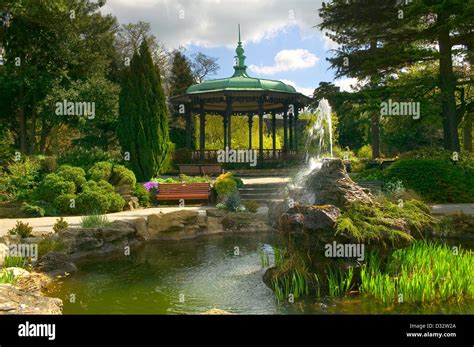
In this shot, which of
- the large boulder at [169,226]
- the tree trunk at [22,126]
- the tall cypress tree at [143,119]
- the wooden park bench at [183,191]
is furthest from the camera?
the tree trunk at [22,126]

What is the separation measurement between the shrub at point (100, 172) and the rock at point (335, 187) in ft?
28.2

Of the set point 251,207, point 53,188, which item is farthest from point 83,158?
point 251,207

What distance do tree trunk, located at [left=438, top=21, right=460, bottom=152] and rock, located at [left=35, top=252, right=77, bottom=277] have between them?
48.2 feet

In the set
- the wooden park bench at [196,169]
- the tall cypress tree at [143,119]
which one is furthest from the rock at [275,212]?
the wooden park bench at [196,169]

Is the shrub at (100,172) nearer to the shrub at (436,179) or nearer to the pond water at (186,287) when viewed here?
the pond water at (186,287)

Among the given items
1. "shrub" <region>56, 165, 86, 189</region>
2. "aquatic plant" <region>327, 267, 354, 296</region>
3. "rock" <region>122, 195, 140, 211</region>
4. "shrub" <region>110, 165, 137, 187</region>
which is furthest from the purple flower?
"aquatic plant" <region>327, 267, 354, 296</region>

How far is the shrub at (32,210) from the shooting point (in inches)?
484

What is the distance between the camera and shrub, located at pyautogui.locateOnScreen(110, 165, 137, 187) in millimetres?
14398

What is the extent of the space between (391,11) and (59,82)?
62.6 ft

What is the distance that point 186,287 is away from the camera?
6.54 metres

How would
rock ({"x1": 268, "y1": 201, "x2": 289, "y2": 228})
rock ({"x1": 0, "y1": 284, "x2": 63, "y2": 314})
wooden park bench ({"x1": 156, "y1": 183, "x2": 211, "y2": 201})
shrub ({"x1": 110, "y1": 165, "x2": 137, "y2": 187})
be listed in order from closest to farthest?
rock ({"x1": 0, "y1": 284, "x2": 63, "y2": 314}) < rock ({"x1": 268, "y1": 201, "x2": 289, "y2": 228}) < shrub ({"x1": 110, "y1": 165, "x2": 137, "y2": 187}) < wooden park bench ({"x1": 156, "y1": 183, "x2": 211, "y2": 201})

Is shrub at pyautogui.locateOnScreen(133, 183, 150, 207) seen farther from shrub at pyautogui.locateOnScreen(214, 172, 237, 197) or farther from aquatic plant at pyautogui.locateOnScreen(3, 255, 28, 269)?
aquatic plant at pyautogui.locateOnScreen(3, 255, 28, 269)

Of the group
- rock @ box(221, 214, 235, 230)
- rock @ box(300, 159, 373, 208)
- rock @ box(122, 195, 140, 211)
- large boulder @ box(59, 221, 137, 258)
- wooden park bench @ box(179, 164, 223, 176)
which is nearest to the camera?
rock @ box(300, 159, 373, 208)

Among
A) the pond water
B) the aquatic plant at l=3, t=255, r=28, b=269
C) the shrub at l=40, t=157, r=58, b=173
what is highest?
the shrub at l=40, t=157, r=58, b=173
